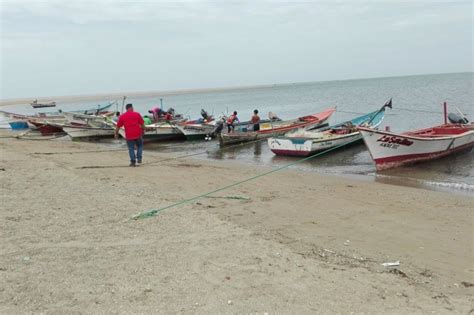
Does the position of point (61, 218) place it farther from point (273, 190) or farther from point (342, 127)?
point (342, 127)

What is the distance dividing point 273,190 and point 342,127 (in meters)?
9.52

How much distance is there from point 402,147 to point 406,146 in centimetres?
16

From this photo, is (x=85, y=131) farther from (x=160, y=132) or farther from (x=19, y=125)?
(x=19, y=125)

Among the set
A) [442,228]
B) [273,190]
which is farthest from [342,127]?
[442,228]

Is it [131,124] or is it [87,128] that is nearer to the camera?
[131,124]

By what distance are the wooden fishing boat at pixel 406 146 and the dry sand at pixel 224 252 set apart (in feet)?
13.7

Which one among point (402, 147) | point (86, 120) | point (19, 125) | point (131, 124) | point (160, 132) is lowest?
point (402, 147)

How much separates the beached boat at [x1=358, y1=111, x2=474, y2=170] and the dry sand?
4175 millimetres

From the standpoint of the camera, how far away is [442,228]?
6.57m

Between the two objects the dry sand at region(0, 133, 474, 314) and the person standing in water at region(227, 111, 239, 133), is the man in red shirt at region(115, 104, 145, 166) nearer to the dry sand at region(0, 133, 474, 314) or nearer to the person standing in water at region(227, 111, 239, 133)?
the dry sand at region(0, 133, 474, 314)

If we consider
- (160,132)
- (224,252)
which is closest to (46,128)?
(160,132)

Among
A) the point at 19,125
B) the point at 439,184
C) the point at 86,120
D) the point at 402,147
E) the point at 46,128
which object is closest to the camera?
the point at 439,184

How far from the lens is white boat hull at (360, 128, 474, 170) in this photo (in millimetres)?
12586

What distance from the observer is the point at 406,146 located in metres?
13.1
